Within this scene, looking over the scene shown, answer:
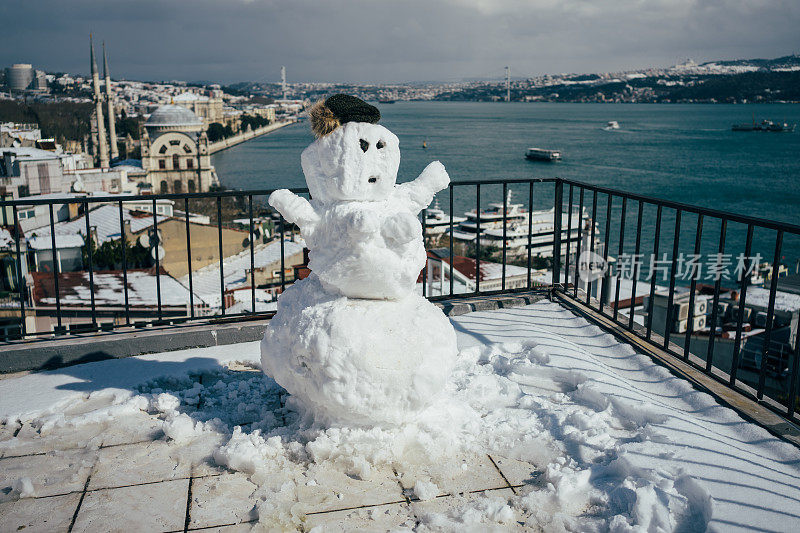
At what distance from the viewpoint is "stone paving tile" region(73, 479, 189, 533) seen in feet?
7.92

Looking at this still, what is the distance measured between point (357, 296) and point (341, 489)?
2.77 ft

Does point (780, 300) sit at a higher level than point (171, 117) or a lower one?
lower

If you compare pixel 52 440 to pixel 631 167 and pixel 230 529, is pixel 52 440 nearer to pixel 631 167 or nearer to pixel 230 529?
pixel 230 529

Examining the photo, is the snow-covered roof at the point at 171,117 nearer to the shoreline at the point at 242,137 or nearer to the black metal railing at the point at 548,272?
the shoreline at the point at 242,137

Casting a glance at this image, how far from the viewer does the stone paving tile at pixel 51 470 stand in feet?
8.79

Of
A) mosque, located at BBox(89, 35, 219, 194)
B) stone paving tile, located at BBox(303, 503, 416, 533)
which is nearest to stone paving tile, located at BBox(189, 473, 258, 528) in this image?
stone paving tile, located at BBox(303, 503, 416, 533)

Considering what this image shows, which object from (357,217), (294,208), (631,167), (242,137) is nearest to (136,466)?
(294,208)

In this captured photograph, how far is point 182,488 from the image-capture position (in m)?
2.66

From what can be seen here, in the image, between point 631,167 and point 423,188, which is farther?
point 631,167

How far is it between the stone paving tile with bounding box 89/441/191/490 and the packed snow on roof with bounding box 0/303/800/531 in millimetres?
70

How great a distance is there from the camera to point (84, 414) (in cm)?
331

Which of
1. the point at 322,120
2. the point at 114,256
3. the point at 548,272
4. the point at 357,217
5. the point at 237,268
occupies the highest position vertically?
the point at 322,120

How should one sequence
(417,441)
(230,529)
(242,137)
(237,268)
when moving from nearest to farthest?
(230,529), (417,441), (237,268), (242,137)

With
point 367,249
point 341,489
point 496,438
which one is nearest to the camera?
point 341,489
